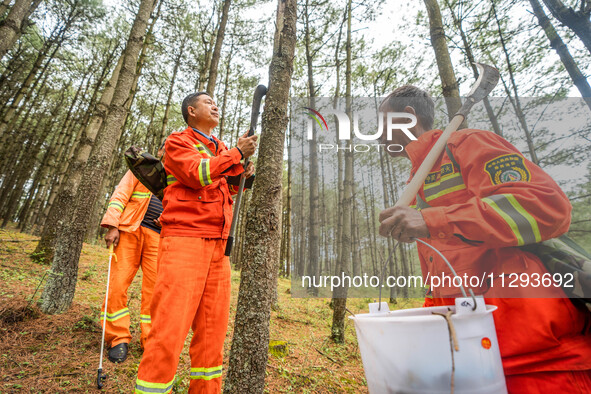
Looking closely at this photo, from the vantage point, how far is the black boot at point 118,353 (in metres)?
2.72

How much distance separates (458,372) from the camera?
0.82 meters

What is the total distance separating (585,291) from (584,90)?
400cm

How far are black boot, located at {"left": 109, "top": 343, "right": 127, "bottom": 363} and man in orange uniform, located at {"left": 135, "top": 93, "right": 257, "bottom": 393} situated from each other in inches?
57.8

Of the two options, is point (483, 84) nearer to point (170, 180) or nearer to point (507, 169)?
point (507, 169)

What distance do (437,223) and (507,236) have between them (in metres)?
0.25

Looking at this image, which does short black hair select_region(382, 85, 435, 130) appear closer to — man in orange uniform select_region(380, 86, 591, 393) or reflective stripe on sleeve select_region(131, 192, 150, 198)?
man in orange uniform select_region(380, 86, 591, 393)

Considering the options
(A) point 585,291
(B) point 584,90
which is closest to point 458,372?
(A) point 585,291

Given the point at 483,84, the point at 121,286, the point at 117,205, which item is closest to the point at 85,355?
the point at 121,286

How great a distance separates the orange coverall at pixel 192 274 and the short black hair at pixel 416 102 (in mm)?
1151

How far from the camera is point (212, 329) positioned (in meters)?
1.92

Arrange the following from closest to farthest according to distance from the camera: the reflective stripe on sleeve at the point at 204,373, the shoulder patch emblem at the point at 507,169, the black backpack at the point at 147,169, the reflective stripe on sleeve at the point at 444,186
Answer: the shoulder patch emblem at the point at 507,169 → the reflective stripe on sleeve at the point at 444,186 → the reflective stripe on sleeve at the point at 204,373 → the black backpack at the point at 147,169

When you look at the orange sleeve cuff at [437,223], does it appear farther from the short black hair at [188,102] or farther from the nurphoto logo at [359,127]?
the short black hair at [188,102]

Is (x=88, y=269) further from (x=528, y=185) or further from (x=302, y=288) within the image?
(x=528, y=185)

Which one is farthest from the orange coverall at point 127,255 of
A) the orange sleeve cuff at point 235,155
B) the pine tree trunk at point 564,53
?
the pine tree trunk at point 564,53
